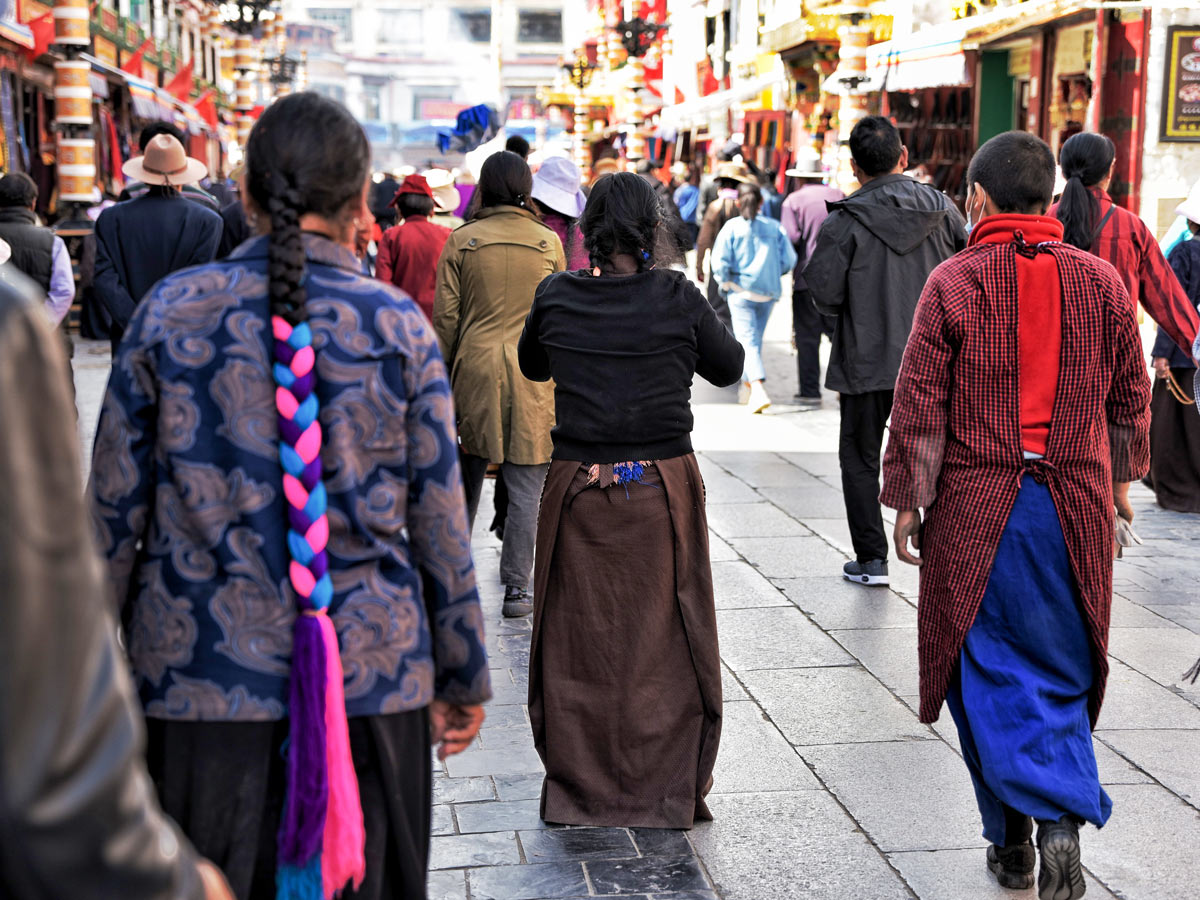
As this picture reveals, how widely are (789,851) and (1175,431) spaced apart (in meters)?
4.95

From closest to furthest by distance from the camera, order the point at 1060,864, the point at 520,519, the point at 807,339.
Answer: the point at 1060,864
the point at 520,519
the point at 807,339

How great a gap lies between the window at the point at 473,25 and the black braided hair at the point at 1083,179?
8971 cm

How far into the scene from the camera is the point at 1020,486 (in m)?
3.53

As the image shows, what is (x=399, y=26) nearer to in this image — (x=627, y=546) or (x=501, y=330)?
(x=501, y=330)

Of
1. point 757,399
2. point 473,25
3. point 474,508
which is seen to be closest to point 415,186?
point 474,508

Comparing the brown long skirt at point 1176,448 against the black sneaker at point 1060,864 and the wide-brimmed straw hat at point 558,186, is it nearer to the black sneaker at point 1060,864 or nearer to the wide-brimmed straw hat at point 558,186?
the wide-brimmed straw hat at point 558,186

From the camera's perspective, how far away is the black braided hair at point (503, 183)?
19.4 ft

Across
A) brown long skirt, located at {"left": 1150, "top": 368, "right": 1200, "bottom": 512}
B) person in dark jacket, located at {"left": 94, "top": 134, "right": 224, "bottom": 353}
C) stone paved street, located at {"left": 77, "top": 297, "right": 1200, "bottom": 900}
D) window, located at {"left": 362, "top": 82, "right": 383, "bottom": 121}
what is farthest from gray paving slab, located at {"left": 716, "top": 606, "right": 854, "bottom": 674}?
window, located at {"left": 362, "top": 82, "right": 383, "bottom": 121}

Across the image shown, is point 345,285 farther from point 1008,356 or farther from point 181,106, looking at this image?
point 181,106

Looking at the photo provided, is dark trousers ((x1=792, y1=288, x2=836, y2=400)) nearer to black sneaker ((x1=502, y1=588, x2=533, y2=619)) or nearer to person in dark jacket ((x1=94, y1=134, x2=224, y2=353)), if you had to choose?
person in dark jacket ((x1=94, y1=134, x2=224, y2=353))

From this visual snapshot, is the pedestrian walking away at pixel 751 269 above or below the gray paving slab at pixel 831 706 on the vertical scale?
above

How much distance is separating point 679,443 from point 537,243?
83.2 inches

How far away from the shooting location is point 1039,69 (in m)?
16.8

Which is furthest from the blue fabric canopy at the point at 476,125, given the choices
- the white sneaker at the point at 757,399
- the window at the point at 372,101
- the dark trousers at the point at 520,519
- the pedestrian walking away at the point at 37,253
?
the window at the point at 372,101
